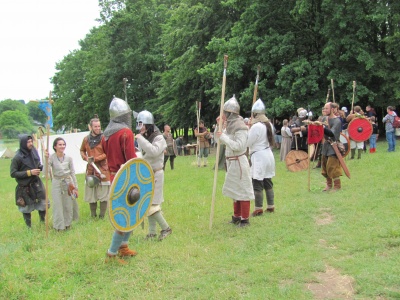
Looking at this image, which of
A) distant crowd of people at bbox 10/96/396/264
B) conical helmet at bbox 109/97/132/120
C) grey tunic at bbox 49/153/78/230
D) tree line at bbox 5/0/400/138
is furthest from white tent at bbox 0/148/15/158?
conical helmet at bbox 109/97/132/120

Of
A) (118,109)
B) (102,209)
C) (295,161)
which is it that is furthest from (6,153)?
(118,109)

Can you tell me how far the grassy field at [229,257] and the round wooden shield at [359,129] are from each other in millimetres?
4478

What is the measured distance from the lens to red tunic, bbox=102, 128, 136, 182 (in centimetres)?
491

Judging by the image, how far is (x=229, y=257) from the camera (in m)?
4.96

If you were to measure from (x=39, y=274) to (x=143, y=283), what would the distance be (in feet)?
4.28

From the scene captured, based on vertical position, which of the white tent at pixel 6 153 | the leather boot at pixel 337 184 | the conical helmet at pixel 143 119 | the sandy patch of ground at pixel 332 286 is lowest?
the white tent at pixel 6 153

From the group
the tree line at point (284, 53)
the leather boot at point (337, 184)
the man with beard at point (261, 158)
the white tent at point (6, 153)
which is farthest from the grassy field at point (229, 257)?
the white tent at point (6, 153)

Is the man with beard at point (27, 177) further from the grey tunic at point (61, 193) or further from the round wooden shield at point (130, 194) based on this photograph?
the round wooden shield at point (130, 194)

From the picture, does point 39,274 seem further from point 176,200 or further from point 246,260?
point 176,200

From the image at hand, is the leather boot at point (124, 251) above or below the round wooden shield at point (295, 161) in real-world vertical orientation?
below

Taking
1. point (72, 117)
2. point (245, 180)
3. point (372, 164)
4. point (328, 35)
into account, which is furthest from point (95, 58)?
point (245, 180)

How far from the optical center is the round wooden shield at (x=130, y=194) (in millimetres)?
4598

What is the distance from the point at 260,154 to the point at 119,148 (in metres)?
2.93

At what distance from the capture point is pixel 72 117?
139ft
